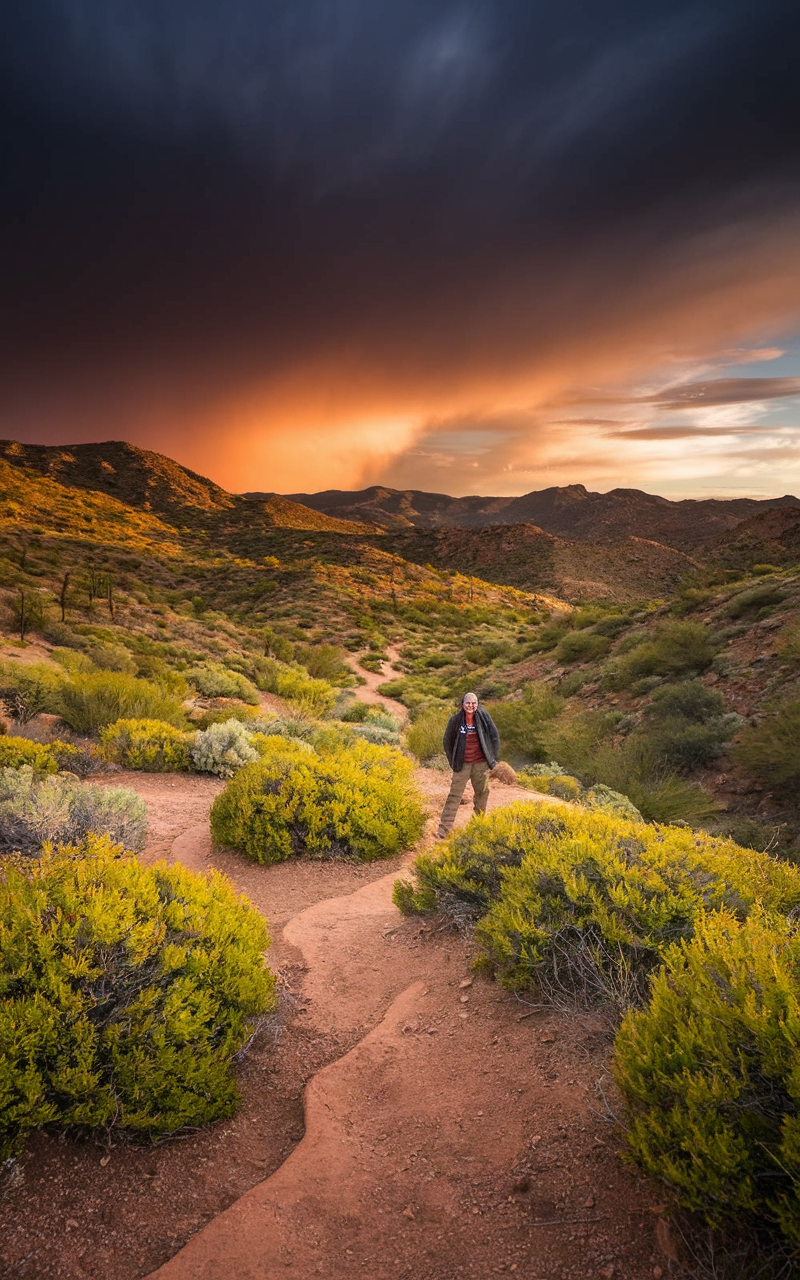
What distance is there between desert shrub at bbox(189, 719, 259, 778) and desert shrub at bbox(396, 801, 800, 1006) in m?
5.34

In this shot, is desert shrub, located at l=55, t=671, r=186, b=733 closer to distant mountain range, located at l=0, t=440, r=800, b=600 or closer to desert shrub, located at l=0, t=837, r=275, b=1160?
desert shrub, located at l=0, t=837, r=275, b=1160

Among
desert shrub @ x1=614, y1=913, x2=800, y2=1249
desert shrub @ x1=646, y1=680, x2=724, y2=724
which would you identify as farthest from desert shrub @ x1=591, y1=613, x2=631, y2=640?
desert shrub @ x1=614, y1=913, x2=800, y2=1249

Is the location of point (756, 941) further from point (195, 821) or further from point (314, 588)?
point (314, 588)

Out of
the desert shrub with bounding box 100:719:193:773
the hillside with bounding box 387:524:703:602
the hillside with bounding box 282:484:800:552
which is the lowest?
the desert shrub with bounding box 100:719:193:773

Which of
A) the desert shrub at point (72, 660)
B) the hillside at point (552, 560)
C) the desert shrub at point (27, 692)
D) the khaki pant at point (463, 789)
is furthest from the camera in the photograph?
the hillside at point (552, 560)

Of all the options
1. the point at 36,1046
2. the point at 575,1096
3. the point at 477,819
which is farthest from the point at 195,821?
the point at 575,1096

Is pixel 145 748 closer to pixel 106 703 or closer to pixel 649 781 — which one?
pixel 106 703

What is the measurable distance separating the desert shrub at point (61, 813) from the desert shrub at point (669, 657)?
43.4 ft

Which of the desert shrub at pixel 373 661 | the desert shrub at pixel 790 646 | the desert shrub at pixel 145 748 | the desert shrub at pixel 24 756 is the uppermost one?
the desert shrub at pixel 790 646

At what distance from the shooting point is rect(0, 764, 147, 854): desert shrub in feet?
18.4

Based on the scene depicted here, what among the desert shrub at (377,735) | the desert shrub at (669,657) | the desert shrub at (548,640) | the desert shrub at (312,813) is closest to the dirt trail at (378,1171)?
the desert shrub at (312,813)

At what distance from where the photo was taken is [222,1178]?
2.77 metres

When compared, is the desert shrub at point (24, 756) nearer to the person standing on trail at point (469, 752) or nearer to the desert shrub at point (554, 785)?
the person standing on trail at point (469, 752)

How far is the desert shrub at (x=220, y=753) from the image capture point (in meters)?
9.63
